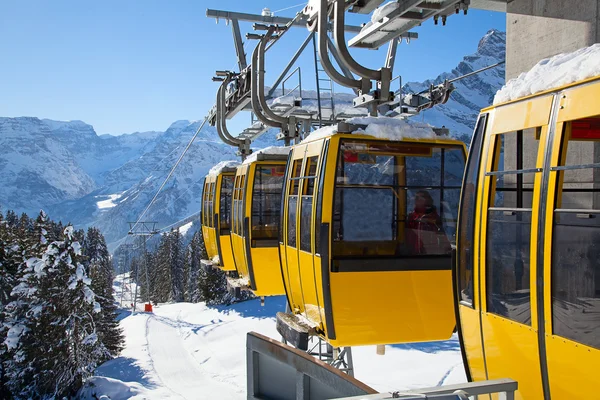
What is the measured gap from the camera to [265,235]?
29.5 ft

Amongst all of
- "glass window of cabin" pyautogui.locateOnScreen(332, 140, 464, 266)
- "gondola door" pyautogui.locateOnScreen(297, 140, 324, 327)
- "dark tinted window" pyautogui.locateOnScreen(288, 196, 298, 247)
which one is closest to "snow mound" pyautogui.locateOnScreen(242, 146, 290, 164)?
"dark tinted window" pyautogui.locateOnScreen(288, 196, 298, 247)

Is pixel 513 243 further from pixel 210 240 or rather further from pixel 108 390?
pixel 108 390

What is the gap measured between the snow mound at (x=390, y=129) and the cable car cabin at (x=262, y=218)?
373 cm

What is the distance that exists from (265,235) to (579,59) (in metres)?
6.59

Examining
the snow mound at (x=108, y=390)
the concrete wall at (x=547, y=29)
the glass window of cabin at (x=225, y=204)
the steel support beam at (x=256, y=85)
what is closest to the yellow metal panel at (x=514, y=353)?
the concrete wall at (x=547, y=29)

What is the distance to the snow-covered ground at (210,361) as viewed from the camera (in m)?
13.4

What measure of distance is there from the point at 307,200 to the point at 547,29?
317cm

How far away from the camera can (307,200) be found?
5.52m

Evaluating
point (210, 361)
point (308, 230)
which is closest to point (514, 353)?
point (308, 230)

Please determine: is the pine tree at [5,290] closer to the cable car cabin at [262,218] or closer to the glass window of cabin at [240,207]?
the glass window of cabin at [240,207]

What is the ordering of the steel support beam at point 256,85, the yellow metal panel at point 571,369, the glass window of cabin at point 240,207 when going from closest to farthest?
the yellow metal panel at point 571,369 → the glass window of cabin at point 240,207 → the steel support beam at point 256,85

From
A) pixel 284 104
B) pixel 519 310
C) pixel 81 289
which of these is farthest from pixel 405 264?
pixel 81 289

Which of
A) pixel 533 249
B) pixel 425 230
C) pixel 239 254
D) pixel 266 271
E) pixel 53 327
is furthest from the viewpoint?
pixel 53 327

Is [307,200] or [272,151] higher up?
[272,151]
